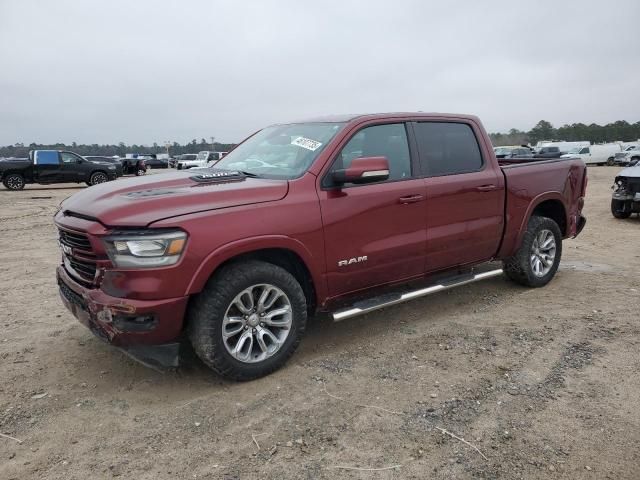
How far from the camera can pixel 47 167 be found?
2094 cm

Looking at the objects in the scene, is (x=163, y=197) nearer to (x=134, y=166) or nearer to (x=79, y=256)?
(x=79, y=256)

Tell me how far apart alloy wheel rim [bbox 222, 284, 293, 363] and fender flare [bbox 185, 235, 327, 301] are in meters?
0.26

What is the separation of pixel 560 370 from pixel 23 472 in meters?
3.43

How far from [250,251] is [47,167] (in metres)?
20.7

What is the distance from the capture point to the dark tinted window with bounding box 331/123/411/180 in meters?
4.10

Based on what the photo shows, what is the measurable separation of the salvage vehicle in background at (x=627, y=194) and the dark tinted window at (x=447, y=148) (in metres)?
7.11

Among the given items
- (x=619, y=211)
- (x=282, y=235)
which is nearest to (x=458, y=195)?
(x=282, y=235)

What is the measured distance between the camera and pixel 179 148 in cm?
9025

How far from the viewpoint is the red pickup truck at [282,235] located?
10.3 feet

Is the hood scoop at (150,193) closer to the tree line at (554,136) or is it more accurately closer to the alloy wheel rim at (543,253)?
the alloy wheel rim at (543,253)

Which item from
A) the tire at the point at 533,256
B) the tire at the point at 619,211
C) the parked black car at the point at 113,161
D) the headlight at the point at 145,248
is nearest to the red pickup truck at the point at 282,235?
the headlight at the point at 145,248

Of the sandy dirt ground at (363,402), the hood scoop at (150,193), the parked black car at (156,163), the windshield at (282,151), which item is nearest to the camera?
the sandy dirt ground at (363,402)

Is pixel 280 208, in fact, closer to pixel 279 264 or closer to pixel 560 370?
pixel 279 264

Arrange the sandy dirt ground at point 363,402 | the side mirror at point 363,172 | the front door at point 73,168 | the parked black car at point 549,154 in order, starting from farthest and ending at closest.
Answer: the front door at point 73,168
the parked black car at point 549,154
the side mirror at point 363,172
the sandy dirt ground at point 363,402
